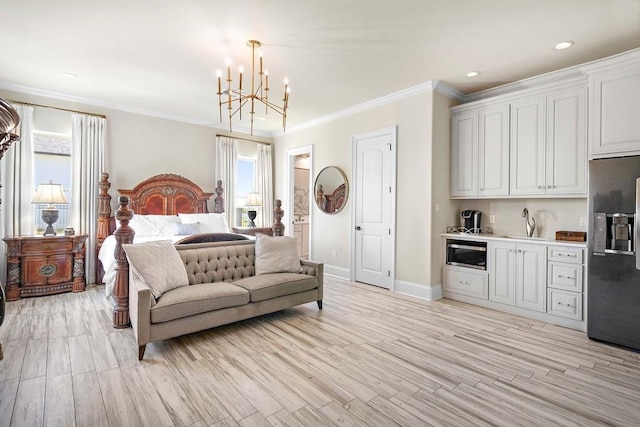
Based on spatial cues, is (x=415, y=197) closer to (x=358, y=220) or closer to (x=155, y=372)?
(x=358, y=220)

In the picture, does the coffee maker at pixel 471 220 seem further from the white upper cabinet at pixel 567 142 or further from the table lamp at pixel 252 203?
the table lamp at pixel 252 203

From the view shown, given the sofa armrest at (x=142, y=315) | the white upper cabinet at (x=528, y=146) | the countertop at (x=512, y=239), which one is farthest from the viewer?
the white upper cabinet at (x=528, y=146)

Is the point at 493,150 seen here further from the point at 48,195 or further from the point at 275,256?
the point at 48,195

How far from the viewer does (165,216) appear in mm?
5496

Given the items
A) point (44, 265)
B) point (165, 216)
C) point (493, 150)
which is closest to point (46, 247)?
point (44, 265)

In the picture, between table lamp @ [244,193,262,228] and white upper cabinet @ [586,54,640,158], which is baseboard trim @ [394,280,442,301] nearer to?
white upper cabinet @ [586,54,640,158]

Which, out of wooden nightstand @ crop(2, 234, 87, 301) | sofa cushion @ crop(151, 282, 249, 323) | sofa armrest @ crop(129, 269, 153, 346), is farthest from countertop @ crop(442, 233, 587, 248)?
wooden nightstand @ crop(2, 234, 87, 301)

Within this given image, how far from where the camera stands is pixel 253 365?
2.60 meters

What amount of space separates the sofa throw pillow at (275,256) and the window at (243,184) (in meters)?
2.99

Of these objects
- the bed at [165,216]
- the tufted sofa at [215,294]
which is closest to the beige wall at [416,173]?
the tufted sofa at [215,294]

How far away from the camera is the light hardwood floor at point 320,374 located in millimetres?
1996

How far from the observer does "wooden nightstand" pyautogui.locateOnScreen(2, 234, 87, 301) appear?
4.21 metres

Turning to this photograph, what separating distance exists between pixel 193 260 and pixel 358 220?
2.78 meters

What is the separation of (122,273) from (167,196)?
2.86 metres
